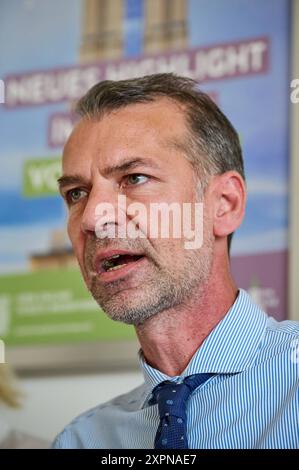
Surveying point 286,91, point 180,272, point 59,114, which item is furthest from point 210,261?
point 59,114

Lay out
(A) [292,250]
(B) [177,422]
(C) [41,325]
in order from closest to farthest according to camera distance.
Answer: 1. (B) [177,422]
2. (A) [292,250]
3. (C) [41,325]

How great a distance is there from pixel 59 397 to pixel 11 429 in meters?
0.08

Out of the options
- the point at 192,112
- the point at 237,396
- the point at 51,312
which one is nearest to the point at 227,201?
the point at 192,112

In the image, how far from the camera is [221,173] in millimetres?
815

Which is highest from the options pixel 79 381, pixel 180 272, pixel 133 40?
pixel 133 40

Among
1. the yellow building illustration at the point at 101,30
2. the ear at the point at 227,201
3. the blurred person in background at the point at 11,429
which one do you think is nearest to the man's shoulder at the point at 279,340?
the ear at the point at 227,201

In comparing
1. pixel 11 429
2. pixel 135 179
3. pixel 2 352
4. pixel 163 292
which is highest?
pixel 135 179

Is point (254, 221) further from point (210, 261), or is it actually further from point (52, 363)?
point (52, 363)

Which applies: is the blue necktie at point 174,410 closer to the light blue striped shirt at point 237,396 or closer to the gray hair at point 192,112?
the light blue striped shirt at point 237,396

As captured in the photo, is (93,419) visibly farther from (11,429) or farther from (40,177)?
(40,177)

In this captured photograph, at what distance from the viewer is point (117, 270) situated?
752mm

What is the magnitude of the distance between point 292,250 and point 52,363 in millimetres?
349

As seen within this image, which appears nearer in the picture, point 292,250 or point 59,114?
point 292,250

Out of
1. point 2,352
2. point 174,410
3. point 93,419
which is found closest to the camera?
point 174,410
